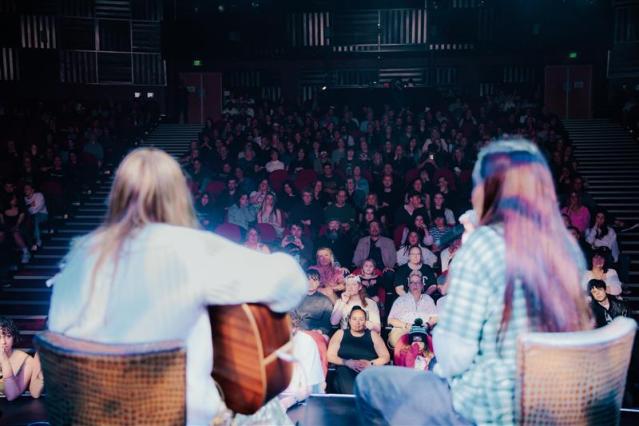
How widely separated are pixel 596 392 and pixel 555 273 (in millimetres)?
268

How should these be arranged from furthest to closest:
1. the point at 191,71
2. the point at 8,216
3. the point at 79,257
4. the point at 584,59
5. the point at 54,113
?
1. the point at 191,71
2. the point at 584,59
3. the point at 54,113
4. the point at 8,216
5. the point at 79,257

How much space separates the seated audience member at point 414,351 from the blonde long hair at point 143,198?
3189 mm

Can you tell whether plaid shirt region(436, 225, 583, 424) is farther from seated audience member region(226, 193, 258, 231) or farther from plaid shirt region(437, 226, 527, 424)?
seated audience member region(226, 193, 258, 231)

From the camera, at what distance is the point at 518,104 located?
13.2 metres

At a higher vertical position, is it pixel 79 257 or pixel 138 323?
pixel 79 257

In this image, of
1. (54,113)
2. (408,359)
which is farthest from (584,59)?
(408,359)

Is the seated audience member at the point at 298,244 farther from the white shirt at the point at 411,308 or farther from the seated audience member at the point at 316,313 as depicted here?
the white shirt at the point at 411,308

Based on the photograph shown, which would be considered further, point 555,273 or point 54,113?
point 54,113

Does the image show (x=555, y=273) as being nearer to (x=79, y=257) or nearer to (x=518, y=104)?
(x=79, y=257)

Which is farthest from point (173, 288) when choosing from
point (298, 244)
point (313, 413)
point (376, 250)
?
point (376, 250)

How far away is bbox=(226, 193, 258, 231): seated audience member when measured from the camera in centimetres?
755

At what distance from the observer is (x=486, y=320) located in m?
1.47

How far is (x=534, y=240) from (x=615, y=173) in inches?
394

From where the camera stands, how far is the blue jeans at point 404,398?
1660mm
